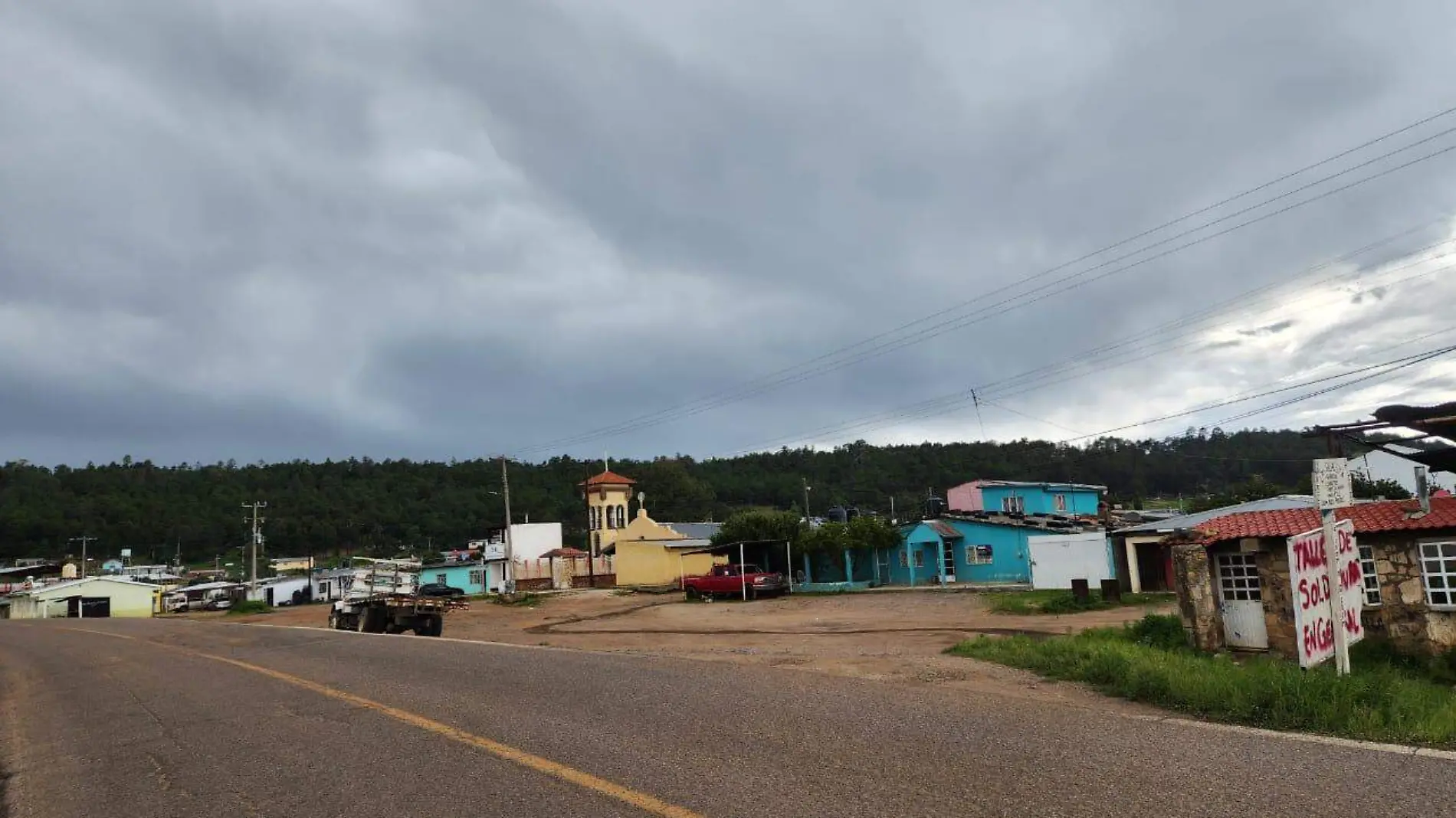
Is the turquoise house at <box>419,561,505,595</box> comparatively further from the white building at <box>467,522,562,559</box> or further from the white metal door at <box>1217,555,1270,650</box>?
the white metal door at <box>1217,555,1270,650</box>

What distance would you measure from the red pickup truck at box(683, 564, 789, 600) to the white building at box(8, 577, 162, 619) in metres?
53.0

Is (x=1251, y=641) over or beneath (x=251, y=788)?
beneath

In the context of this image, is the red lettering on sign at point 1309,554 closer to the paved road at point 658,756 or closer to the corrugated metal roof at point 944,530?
the paved road at point 658,756

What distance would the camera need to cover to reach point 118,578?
71000mm

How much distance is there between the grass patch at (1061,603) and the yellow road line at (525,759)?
19407mm

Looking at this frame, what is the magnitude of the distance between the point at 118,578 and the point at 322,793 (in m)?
81.3

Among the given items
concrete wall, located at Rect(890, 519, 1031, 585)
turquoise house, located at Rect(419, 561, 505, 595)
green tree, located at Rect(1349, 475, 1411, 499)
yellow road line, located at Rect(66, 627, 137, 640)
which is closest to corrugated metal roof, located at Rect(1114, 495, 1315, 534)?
concrete wall, located at Rect(890, 519, 1031, 585)

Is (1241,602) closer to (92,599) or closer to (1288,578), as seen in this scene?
(1288,578)

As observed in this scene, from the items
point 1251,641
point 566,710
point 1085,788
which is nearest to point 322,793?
point 566,710

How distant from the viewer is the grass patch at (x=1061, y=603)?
82.4 ft

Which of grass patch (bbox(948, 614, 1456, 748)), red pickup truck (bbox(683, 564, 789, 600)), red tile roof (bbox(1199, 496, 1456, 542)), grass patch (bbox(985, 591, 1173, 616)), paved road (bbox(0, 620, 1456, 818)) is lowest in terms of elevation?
grass patch (bbox(985, 591, 1173, 616))

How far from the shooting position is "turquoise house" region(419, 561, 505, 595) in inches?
2576

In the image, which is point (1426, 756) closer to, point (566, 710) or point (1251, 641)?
point (566, 710)

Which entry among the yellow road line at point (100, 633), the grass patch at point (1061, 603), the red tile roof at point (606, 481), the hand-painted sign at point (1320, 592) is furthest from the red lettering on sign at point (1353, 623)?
the red tile roof at point (606, 481)
